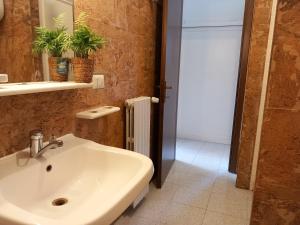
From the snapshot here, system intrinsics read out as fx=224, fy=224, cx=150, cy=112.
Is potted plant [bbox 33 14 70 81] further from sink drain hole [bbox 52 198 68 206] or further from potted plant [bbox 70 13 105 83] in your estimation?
sink drain hole [bbox 52 198 68 206]

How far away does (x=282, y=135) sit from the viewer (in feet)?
2.59

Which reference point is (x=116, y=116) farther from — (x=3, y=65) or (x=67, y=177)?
(x=3, y=65)

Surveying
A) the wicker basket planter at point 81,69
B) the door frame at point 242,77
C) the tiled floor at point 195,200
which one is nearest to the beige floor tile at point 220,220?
the tiled floor at point 195,200

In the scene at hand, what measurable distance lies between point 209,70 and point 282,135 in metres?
2.81

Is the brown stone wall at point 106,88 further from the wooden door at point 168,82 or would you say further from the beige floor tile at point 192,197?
the beige floor tile at point 192,197

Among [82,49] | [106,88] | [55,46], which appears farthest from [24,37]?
[106,88]

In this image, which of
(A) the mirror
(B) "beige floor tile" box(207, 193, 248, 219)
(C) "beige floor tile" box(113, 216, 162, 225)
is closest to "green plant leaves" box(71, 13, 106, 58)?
(A) the mirror

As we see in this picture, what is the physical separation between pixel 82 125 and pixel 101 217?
0.76 metres

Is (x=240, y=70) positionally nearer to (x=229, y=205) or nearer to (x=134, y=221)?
(x=229, y=205)

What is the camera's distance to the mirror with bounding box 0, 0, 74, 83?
2.90ft

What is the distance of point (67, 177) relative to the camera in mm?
1045

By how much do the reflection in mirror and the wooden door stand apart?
3.22 feet

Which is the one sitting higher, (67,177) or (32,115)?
(32,115)

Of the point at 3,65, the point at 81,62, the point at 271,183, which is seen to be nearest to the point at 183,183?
the point at 271,183
